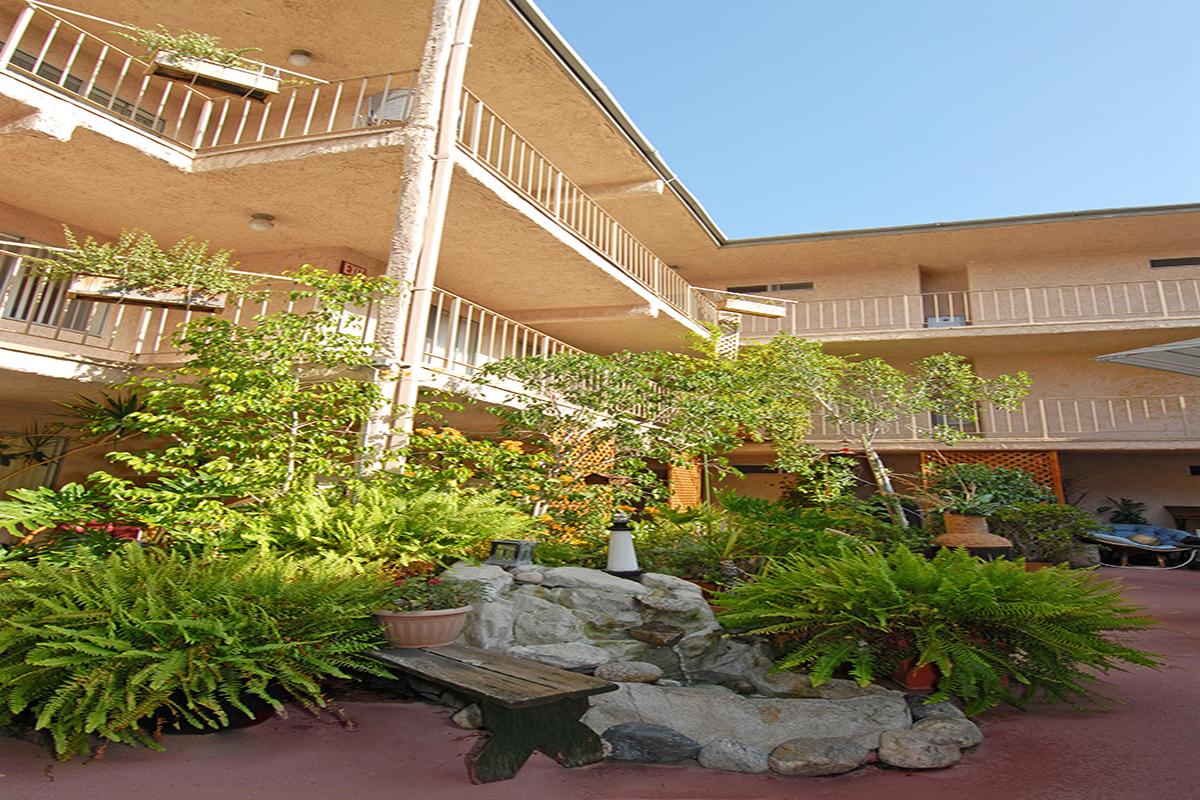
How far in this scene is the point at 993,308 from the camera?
1666 centimetres

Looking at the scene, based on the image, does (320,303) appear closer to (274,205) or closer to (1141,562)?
(274,205)

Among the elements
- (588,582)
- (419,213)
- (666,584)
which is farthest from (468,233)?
(666,584)

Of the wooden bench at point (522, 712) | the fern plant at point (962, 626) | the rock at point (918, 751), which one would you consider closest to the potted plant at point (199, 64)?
the wooden bench at point (522, 712)

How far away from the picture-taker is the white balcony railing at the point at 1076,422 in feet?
47.6

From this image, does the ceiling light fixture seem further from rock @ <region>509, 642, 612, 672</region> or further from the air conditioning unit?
the air conditioning unit

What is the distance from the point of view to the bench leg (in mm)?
3043

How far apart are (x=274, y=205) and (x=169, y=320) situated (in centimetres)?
268

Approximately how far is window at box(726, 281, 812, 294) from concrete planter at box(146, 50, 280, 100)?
13956 mm

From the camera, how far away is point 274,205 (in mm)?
9172

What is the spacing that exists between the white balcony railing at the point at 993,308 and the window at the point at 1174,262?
808mm

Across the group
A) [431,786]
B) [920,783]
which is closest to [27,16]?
[431,786]

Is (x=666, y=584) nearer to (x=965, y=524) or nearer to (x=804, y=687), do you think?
(x=804, y=687)

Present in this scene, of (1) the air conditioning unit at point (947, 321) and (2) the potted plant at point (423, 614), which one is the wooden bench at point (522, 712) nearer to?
(2) the potted plant at point (423, 614)

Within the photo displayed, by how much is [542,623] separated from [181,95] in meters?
11.4
